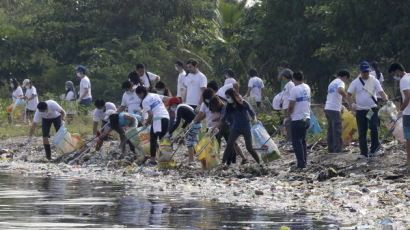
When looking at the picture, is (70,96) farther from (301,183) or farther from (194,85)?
(301,183)

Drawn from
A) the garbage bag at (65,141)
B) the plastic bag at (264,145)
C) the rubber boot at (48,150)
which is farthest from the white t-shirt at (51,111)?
the plastic bag at (264,145)

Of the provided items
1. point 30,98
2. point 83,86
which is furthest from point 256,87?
point 30,98

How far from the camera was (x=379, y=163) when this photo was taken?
55.9ft

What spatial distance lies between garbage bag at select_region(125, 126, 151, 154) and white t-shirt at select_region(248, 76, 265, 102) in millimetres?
4787

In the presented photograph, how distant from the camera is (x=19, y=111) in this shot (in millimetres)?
31938

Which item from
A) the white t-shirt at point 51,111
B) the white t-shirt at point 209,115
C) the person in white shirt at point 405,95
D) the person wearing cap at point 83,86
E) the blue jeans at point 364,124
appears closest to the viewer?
the person in white shirt at point 405,95

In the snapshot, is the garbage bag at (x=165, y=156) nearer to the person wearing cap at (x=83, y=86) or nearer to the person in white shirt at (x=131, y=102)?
Answer: the person in white shirt at (x=131, y=102)

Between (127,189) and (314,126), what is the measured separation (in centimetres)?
453

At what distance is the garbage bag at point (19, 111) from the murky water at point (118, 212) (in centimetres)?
1486

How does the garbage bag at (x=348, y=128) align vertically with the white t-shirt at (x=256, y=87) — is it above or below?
below

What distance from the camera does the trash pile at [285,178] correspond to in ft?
41.7

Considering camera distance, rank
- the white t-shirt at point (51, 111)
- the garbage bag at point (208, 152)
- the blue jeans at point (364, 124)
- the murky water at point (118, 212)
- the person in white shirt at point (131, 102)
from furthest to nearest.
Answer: the white t-shirt at point (51, 111) < the person in white shirt at point (131, 102) < the garbage bag at point (208, 152) < the blue jeans at point (364, 124) < the murky water at point (118, 212)

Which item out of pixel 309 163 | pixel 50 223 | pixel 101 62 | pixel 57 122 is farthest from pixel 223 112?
pixel 101 62

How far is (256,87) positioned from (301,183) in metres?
9.28
